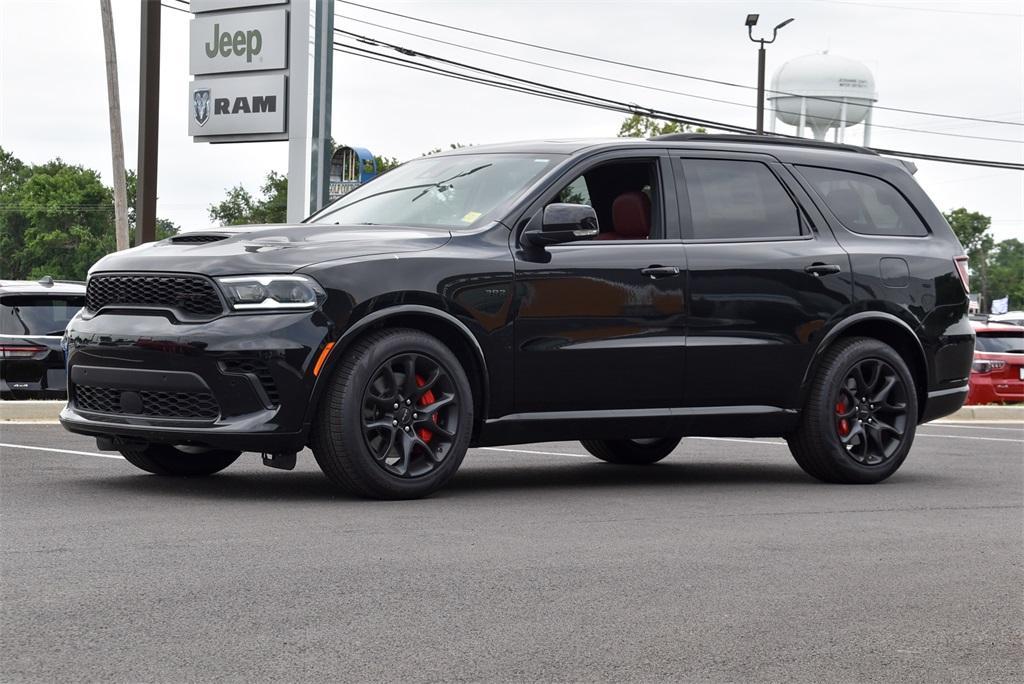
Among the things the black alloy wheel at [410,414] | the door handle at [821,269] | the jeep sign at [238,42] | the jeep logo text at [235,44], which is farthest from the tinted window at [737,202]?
the jeep logo text at [235,44]

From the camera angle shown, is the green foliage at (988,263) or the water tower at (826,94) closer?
the water tower at (826,94)

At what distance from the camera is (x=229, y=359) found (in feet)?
24.1

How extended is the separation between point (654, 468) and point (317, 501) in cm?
322

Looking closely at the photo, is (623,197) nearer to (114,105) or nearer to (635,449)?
(635,449)

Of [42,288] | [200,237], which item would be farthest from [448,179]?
[42,288]

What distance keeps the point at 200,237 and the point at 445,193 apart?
1451 mm

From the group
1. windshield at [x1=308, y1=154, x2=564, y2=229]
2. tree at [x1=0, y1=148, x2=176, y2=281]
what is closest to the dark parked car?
windshield at [x1=308, y1=154, x2=564, y2=229]

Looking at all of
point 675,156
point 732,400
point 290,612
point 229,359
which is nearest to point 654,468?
point 732,400

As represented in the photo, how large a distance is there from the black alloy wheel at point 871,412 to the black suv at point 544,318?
0.02 metres

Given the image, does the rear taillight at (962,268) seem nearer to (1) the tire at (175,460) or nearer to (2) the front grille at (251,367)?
(1) the tire at (175,460)

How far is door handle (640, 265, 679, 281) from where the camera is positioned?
27.9 feet

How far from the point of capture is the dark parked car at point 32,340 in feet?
51.5

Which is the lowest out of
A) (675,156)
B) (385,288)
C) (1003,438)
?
(1003,438)

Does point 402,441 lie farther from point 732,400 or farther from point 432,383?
point 732,400
